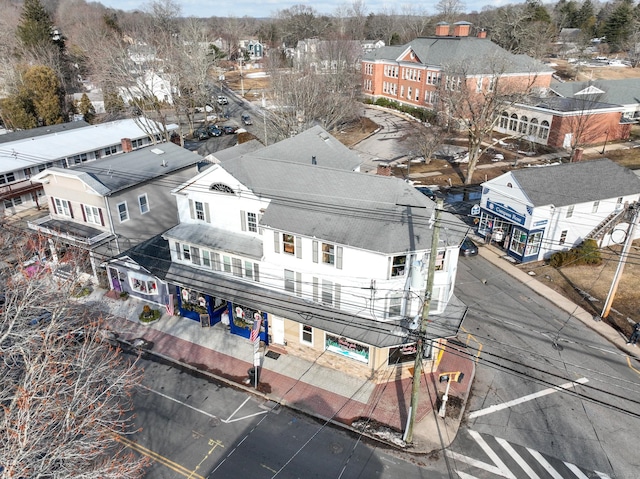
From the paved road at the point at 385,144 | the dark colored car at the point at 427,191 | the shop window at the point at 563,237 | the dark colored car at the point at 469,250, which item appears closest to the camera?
the shop window at the point at 563,237

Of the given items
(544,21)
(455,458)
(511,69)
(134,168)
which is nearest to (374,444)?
(455,458)

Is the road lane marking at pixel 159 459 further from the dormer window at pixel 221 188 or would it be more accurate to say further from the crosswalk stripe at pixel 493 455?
the dormer window at pixel 221 188

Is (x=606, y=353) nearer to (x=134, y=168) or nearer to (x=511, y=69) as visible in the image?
(x=134, y=168)

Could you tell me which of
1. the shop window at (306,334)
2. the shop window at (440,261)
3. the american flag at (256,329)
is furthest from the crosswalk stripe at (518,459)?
the american flag at (256,329)

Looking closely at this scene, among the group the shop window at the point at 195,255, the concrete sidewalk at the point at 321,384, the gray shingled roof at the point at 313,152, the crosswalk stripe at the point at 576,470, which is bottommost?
the concrete sidewalk at the point at 321,384

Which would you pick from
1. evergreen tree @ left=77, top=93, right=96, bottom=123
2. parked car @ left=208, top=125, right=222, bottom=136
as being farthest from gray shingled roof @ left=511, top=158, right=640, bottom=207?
evergreen tree @ left=77, top=93, right=96, bottom=123

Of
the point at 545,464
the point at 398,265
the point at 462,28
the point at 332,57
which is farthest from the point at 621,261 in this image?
the point at 332,57

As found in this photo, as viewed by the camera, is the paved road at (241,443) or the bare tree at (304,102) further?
the bare tree at (304,102)
